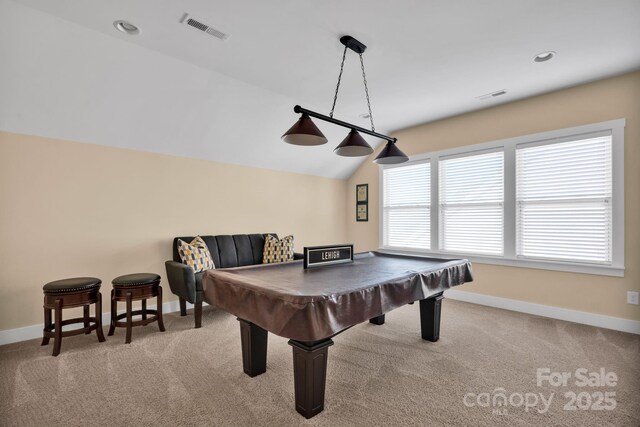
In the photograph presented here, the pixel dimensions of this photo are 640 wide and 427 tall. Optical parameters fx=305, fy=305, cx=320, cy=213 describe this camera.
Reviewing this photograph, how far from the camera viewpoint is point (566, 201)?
364 cm

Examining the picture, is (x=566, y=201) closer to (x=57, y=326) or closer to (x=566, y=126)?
(x=566, y=126)

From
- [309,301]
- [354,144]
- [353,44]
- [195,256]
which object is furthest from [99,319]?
[353,44]

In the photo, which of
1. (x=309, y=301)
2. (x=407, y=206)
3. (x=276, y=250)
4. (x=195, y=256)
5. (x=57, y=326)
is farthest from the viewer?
(x=407, y=206)

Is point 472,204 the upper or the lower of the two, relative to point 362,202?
lower

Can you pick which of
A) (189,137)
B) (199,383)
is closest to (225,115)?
(189,137)

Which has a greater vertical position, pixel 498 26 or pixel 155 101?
pixel 498 26

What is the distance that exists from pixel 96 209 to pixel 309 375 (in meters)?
3.04

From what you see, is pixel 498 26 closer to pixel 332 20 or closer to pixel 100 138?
pixel 332 20

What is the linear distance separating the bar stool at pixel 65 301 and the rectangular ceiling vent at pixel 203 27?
8.00 feet

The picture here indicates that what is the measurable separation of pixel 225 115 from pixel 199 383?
9.76ft

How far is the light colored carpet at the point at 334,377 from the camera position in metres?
1.85

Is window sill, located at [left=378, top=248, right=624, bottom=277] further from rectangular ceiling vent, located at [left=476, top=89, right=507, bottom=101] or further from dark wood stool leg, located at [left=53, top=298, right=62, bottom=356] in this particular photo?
dark wood stool leg, located at [left=53, top=298, right=62, bottom=356]

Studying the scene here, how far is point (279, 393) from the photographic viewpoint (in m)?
2.09

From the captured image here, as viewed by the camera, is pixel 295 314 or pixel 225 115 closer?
pixel 295 314
